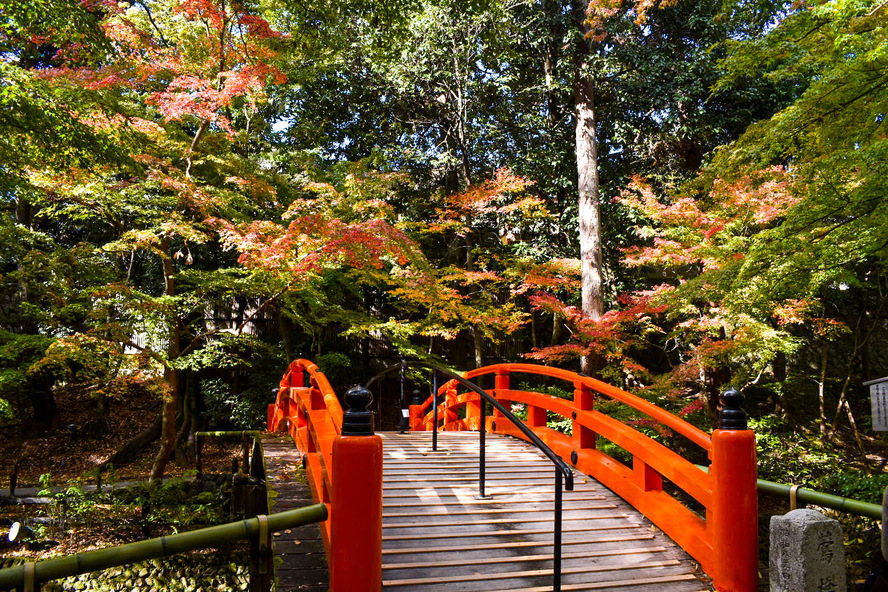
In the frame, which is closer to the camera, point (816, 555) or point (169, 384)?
point (816, 555)

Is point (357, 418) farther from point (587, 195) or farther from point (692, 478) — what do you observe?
point (587, 195)

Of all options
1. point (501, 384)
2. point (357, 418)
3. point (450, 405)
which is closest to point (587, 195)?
point (450, 405)

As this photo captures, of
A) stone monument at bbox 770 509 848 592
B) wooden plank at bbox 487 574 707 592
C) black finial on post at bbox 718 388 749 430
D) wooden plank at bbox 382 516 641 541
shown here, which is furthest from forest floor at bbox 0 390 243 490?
stone monument at bbox 770 509 848 592

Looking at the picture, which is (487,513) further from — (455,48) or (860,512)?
(455,48)

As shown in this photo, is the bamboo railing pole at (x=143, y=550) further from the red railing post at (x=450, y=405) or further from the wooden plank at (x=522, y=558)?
the red railing post at (x=450, y=405)

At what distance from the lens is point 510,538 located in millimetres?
3678

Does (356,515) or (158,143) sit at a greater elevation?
(158,143)

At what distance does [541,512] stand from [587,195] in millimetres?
8945

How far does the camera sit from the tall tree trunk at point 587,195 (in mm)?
11203

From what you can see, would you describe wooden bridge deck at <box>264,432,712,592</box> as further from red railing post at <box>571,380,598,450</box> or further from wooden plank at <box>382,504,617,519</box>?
red railing post at <box>571,380,598,450</box>

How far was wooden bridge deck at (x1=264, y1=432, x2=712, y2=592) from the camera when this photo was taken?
3150 mm

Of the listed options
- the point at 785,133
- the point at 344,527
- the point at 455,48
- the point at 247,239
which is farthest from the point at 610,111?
the point at 344,527

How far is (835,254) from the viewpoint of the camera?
15.9 ft

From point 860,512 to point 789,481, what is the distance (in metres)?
6.76
